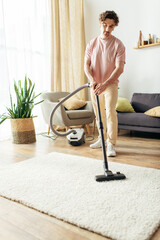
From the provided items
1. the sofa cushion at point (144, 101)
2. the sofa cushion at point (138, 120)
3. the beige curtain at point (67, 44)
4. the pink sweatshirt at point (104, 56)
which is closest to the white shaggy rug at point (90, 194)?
the pink sweatshirt at point (104, 56)

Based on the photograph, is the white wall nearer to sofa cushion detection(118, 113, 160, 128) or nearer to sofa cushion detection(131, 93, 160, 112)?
sofa cushion detection(131, 93, 160, 112)

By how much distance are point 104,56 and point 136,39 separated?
5.81ft

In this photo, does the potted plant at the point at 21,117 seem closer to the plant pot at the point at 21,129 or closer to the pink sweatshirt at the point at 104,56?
the plant pot at the point at 21,129

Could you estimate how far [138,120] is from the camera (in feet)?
10.9

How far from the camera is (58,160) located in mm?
2305

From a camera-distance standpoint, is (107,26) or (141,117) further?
(141,117)

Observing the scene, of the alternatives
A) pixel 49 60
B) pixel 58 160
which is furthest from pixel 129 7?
pixel 58 160

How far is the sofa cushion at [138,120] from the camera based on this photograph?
3184 millimetres

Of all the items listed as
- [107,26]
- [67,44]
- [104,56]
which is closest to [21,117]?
[104,56]

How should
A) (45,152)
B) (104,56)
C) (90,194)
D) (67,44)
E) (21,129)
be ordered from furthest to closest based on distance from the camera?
(67,44), (21,129), (45,152), (104,56), (90,194)

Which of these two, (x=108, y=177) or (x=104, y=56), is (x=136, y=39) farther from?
(x=108, y=177)

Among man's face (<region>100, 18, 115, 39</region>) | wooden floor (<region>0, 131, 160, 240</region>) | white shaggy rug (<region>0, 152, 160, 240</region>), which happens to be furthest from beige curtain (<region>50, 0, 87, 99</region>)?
white shaggy rug (<region>0, 152, 160, 240</region>)

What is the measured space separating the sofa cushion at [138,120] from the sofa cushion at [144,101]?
1.29 feet

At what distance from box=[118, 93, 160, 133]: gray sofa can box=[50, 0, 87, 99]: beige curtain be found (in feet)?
3.64
